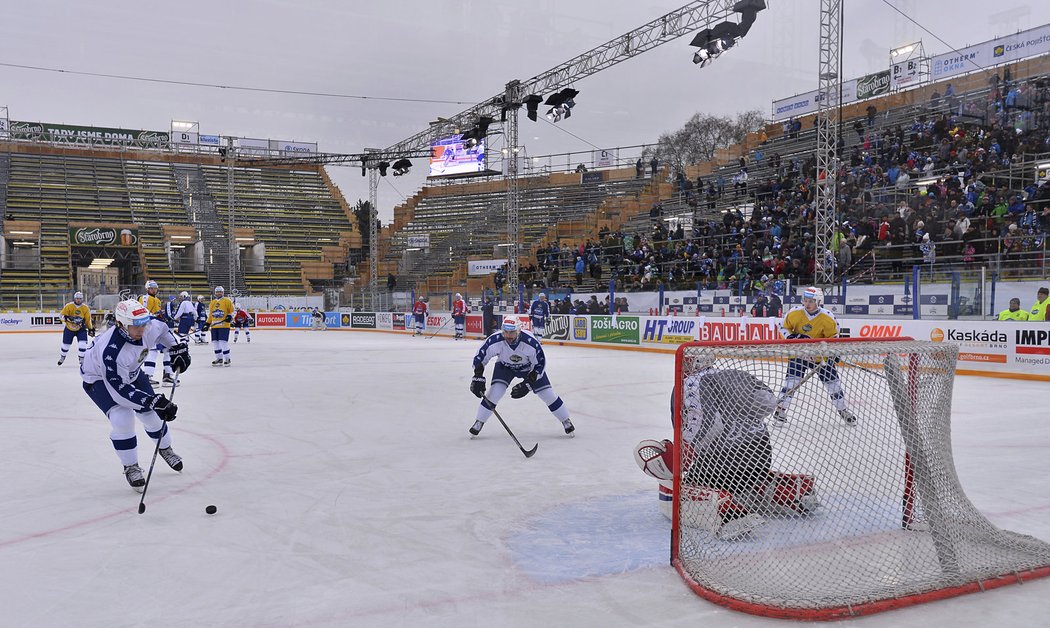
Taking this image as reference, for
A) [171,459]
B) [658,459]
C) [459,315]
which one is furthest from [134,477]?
[459,315]

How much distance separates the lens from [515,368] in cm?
780

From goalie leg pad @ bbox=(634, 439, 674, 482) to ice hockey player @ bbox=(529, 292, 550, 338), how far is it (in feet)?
59.4

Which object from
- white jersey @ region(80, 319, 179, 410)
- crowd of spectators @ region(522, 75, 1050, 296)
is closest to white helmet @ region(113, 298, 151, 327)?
white jersey @ region(80, 319, 179, 410)

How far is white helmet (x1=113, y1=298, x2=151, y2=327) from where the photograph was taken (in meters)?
5.38

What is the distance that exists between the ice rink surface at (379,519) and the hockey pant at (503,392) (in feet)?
0.91

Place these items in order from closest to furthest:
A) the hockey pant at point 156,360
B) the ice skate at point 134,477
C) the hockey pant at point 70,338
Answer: the ice skate at point 134,477, the hockey pant at point 156,360, the hockey pant at point 70,338

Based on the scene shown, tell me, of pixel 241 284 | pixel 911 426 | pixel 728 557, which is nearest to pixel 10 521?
pixel 728 557

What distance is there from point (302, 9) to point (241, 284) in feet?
61.2

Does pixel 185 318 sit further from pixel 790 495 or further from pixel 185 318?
pixel 790 495

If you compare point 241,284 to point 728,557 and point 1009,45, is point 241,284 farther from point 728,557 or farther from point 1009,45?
point 728,557

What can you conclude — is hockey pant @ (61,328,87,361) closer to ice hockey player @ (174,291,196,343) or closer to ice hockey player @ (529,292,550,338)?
ice hockey player @ (174,291,196,343)

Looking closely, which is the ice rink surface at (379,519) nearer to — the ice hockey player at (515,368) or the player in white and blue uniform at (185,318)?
the ice hockey player at (515,368)

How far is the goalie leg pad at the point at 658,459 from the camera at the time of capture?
4379 mm

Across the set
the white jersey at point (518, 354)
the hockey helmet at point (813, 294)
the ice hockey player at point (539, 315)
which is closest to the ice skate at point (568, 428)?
the white jersey at point (518, 354)
